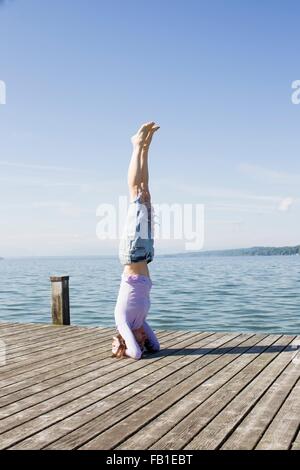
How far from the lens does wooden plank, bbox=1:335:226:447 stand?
4.39 meters

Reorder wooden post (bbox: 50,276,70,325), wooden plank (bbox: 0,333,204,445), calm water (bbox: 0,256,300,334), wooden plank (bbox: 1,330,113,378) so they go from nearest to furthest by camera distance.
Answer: wooden plank (bbox: 0,333,204,445) < wooden plank (bbox: 1,330,113,378) < wooden post (bbox: 50,276,70,325) < calm water (bbox: 0,256,300,334)

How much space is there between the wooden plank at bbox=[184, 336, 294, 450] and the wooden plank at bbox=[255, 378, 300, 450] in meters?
0.26

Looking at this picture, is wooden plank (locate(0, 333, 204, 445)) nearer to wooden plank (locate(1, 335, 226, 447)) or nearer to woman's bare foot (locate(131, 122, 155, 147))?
wooden plank (locate(1, 335, 226, 447))

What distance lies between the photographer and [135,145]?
24.0 feet

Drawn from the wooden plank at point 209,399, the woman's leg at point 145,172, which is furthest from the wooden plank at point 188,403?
the woman's leg at point 145,172

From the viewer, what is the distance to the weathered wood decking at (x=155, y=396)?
4.14 meters

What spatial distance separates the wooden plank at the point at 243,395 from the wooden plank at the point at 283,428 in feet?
0.85

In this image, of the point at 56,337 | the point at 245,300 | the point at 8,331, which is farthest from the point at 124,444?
the point at 245,300

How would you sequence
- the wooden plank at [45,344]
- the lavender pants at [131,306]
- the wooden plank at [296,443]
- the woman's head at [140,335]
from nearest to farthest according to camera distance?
the wooden plank at [296,443] → the lavender pants at [131,306] → the woman's head at [140,335] → the wooden plank at [45,344]

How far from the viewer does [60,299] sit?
962 cm

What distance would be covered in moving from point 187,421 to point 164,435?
354 millimetres

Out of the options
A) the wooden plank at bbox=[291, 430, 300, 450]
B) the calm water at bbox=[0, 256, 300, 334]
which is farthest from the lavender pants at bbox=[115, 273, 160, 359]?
the calm water at bbox=[0, 256, 300, 334]

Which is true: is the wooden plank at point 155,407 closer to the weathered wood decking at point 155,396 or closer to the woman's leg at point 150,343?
the weathered wood decking at point 155,396

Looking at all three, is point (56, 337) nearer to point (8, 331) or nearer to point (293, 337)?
point (8, 331)
